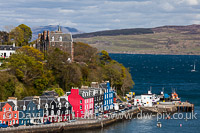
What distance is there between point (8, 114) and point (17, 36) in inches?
2605

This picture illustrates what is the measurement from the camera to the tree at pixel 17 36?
14388 centimetres

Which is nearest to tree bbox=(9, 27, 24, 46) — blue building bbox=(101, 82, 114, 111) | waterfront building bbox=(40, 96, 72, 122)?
blue building bbox=(101, 82, 114, 111)

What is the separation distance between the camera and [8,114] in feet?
268

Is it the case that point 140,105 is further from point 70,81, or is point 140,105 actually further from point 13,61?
point 13,61

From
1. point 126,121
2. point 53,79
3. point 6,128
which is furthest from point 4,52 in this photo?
point 6,128

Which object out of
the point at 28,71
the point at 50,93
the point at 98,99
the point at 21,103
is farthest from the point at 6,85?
the point at 98,99

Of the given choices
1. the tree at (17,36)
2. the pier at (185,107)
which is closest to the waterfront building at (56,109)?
the pier at (185,107)

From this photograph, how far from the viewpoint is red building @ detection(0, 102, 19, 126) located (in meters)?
80.8

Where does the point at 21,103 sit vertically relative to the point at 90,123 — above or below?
above

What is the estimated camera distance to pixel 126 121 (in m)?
97.2

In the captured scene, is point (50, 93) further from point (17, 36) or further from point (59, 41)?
point (17, 36)

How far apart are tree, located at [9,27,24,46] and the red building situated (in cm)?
6269

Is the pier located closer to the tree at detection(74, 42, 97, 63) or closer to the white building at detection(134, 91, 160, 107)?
the white building at detection(134, 91, 160, 107)

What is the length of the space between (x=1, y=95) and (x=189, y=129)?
35.3 meters
